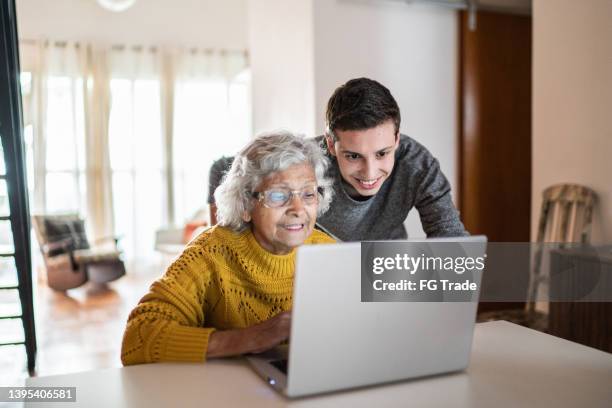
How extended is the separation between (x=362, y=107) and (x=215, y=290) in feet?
2.33

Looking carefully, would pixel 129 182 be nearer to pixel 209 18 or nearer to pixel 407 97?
pixel 209 18

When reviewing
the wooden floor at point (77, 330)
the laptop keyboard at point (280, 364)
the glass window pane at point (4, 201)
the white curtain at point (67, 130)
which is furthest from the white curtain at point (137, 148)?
the laptop keyboard at point (280, 364)

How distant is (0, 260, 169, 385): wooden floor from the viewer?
11.5 ft

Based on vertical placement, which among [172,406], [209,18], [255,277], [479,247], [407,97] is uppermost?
[209,18]

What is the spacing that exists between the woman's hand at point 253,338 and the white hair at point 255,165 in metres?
0.39

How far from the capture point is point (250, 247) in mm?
1608

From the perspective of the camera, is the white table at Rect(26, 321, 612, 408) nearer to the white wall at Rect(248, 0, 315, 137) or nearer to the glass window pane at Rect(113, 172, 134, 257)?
the white wall at Rect(248, 0, 315, 137)

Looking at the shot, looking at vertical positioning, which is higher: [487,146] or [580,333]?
[487,146]

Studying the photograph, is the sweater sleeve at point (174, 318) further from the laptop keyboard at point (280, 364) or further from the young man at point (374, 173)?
the young man at point (374, 173)

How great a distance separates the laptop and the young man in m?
0.76

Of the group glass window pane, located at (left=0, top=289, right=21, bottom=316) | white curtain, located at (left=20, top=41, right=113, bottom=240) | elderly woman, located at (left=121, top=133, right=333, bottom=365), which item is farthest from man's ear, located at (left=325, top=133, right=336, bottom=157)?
white curtain, located at (left=20, top=41, right=113, bottom=240)

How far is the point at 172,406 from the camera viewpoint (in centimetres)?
108

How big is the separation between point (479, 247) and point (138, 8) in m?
6.97

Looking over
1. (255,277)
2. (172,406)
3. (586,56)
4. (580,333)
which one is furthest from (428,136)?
(172,406)
